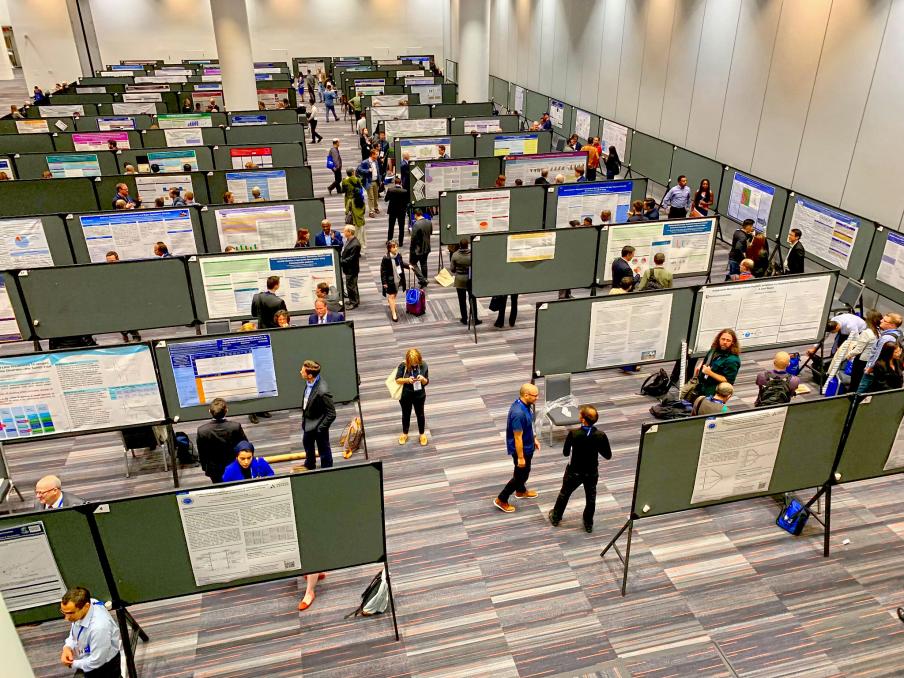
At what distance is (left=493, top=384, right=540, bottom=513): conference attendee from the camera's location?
634 cm

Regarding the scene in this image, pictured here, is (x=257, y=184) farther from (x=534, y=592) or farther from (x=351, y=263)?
(x=534, y=592)

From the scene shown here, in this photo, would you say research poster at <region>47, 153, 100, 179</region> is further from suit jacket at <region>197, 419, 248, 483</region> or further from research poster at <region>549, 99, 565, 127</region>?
research poster at <region>549, 99, 565, 127</region>

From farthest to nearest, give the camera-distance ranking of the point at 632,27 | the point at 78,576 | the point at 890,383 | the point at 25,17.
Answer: the point at 25,17 → the point at 632,27 → the point at 890,383 → the point at 78,576

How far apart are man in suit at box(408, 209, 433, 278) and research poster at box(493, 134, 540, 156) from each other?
15.9 ft

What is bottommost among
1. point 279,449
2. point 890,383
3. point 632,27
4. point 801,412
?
point 279,449

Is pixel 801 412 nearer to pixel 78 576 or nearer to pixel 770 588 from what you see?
pixel 770 588

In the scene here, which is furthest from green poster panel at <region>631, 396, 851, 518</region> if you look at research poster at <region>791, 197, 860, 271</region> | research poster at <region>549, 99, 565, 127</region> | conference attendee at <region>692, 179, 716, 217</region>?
research poster at <region>549, 99, 565, 127</region>

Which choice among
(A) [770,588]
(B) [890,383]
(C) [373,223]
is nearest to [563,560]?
(A) [770,588]

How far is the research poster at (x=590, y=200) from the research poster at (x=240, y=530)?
8.89m

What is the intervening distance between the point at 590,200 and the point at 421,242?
3284 millimetres

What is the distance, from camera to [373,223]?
51.0ft

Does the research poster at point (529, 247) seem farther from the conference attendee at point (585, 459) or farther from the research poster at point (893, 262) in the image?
the research poster at point (893, 262)

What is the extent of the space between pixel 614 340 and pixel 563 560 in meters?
2.81

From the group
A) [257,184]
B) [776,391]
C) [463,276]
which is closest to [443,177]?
[257,184]
